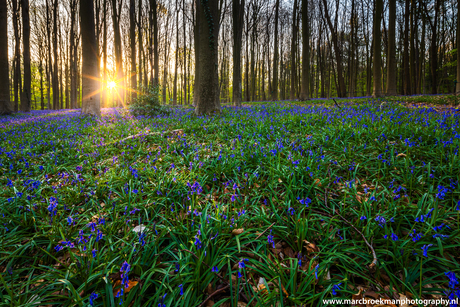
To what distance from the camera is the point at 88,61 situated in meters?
9.65

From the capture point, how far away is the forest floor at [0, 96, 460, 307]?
1476 mm

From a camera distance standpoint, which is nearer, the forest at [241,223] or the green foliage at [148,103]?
the forest at [241,223]

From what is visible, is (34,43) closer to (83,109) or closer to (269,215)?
(83,109)

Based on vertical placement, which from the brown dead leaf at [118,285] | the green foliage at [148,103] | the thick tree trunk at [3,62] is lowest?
the brown dead leaf at [118,285]

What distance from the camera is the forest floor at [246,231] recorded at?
4.84ft

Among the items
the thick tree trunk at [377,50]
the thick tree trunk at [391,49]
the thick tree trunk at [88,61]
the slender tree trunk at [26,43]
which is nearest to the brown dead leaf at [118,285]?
the thick tree trunk at [88,61]

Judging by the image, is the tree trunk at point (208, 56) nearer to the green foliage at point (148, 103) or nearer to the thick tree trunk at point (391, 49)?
the green foliage at point (148, 103)

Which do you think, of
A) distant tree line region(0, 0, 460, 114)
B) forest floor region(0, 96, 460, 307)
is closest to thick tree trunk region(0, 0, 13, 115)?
distant tree line region(0, 0, 460, 114)

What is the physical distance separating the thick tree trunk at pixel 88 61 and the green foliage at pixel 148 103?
6.32 ft

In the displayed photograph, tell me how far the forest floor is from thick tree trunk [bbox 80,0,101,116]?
7.35 m

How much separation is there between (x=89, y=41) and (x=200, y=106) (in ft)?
21.9

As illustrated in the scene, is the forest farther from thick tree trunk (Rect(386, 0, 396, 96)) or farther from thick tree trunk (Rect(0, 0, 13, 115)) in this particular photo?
thick tree trunk (Rect(386, 0, 396, 96))

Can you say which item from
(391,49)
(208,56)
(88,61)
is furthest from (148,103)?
(391,49)

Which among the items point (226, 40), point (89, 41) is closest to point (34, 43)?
point (226, 40)
